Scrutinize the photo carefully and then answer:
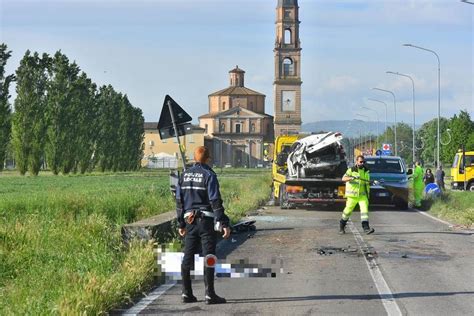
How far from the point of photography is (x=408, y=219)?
23.1m

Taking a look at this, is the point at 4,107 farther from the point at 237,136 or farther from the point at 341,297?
the point at 237,136

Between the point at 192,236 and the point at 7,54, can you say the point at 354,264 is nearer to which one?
the point at 192,236

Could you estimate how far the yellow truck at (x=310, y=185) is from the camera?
84.7ft

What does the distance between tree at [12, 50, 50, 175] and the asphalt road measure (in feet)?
184

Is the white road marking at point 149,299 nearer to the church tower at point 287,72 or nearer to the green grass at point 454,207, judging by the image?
the green grass at point 454,207

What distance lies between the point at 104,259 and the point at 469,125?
89678mm

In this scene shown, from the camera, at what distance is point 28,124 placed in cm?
7244

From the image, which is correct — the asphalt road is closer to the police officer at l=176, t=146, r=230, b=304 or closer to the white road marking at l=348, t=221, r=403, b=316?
the white road marking at l=348, t=221, r=403, b=316

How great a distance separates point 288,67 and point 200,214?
13675 centimetres

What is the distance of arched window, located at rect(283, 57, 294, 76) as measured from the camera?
144250 mm

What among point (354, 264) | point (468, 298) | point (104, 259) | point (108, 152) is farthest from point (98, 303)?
point (108, 152)

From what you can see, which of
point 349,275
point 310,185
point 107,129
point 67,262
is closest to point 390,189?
point 310,185

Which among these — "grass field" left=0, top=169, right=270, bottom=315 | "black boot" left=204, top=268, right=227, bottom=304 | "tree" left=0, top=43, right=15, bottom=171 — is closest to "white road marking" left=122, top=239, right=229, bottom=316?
"grass field" left=0, top=169, right=270, bottom=315

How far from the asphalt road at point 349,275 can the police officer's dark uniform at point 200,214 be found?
11.3 inches
